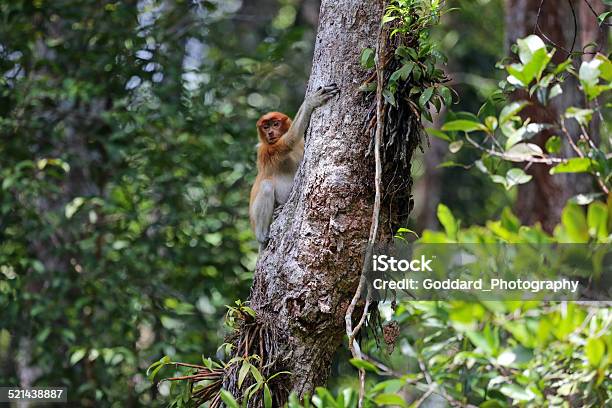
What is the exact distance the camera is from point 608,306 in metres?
2.23

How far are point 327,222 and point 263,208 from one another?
225 centimetres

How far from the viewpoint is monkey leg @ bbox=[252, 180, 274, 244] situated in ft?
18.7

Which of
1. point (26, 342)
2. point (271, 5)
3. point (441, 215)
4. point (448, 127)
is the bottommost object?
point (26, 342)

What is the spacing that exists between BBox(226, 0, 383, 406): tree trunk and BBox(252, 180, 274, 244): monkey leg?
1972 mm

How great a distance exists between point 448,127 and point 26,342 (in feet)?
19.1

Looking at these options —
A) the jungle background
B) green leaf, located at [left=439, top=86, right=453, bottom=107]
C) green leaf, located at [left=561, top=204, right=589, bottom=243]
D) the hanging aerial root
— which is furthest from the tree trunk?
the jungle background

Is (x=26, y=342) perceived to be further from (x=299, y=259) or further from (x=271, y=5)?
(x=271, y=5)

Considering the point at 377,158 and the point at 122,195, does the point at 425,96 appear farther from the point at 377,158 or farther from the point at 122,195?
the point at 122,195

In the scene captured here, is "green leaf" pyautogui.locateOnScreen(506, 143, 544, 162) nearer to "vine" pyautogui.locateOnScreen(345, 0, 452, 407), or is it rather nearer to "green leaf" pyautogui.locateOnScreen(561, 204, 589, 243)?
"green leaf" pyautogui.locateOnScreen(561, 204, 589, 243)

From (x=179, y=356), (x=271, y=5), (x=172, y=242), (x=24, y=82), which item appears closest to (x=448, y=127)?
(x=179, y=356)

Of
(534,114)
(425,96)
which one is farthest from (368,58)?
(534,114)

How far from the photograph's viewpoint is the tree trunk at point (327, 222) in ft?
11.6

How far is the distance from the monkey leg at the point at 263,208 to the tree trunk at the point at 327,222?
1.97m

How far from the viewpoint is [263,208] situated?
575 cm
